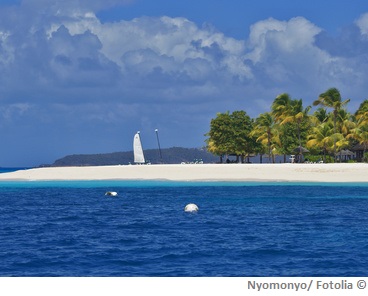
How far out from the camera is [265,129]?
130m

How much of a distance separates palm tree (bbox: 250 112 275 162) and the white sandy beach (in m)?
31.4

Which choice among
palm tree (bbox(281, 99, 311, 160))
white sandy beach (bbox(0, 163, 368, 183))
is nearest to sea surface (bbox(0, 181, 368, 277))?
white sandy beach (bbox(0, 163, 368, 183))

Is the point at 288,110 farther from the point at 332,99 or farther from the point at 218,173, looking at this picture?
the point at 218,173

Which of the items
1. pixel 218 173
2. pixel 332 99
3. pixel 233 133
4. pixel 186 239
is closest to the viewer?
pixel 186 239

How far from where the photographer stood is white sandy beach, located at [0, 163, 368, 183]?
8450 cm

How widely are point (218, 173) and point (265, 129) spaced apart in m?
40.2

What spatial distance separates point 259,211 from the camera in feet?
140

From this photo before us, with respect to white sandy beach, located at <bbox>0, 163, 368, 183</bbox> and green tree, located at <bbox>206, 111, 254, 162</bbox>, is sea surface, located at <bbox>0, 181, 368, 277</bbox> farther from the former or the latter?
green tree, located at <bbox>206, 111, 254, 162</bbox>

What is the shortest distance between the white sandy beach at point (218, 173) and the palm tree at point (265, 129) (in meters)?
31.4

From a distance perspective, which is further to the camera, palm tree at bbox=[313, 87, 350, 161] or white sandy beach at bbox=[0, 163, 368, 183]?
palm tree at bbox=[313, 87, 350, 161]

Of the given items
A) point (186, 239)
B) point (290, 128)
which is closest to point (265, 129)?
point (290, 128)

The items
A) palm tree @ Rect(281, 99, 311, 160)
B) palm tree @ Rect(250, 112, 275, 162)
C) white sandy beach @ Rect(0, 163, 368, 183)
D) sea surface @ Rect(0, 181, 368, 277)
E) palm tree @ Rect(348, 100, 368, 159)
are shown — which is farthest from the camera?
palm tree @ Rect(250, 112, 275, 162)

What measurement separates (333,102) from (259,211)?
7601cm

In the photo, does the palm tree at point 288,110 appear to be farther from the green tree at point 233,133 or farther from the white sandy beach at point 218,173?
the white sandy beach at point 218,173
